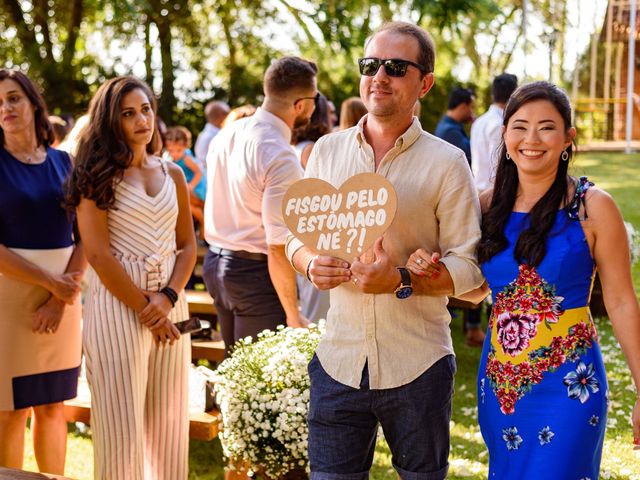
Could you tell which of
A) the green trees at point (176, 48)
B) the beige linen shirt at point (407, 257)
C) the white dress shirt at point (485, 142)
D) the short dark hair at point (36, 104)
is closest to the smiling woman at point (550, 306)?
the beige linen shirt at point (407, 257)

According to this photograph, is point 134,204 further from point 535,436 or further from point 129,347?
point 535,436

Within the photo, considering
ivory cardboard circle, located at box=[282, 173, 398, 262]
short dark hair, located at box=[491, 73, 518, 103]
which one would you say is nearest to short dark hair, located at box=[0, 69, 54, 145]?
ivory cardboard circle, located at box=[282, 173, 398, 262]

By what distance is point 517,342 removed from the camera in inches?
107

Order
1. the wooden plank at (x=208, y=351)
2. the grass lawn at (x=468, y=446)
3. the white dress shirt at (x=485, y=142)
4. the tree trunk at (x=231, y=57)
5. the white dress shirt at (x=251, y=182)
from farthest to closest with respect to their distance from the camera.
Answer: the tree trunk at (x=231, y=57), the white dress shirt at (x=485, y=142), the wooden plank at (x=208, y=351), the grass lawn at (x=468, y=446), the white dress shirt at (x=251, y=182)

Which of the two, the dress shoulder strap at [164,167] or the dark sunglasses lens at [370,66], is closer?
the dark sunglasses lens at [370,66]

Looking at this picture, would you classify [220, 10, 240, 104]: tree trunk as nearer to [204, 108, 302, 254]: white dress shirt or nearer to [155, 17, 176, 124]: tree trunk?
[155, 17, 176, 124]: tree trunk

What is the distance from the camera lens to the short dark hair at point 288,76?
4.22 metres

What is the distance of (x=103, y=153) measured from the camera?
11.4ft

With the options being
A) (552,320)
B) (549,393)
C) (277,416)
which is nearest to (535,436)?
(549,393)

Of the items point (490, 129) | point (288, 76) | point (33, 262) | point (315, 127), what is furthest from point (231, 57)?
point (33, 262)

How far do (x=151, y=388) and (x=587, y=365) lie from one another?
6.13ft

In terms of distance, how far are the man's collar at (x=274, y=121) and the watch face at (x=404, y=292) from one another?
71.5 inches

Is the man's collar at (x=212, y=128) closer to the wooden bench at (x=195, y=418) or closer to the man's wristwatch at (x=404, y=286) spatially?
the wooden bench at (x=195, y=418)

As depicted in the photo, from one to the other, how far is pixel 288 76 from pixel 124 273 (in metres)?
1.37
